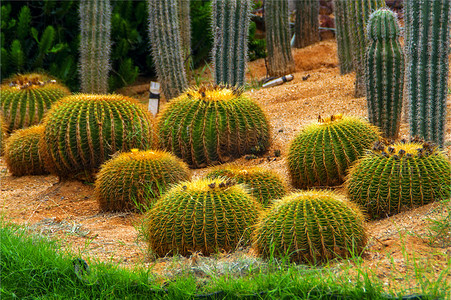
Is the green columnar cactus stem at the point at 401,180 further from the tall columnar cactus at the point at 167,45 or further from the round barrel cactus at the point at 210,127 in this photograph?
the tall columnar cactus at the point at 167,45

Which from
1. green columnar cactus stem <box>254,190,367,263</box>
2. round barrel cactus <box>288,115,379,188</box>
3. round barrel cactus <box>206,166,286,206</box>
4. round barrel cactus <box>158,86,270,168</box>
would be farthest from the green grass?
round barrel cactus <box>158,86,270,168</box>

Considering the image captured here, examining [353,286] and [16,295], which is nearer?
[353,286]

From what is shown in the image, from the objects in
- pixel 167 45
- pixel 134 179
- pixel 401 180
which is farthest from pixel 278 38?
pixel 401 180

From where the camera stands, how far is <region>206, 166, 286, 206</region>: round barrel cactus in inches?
174

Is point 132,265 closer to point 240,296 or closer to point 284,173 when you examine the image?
point 240,296

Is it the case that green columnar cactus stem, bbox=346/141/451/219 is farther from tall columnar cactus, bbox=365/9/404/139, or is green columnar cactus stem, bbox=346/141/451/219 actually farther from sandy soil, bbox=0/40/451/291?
tall columnar cactus, bbox=365/9/404/139

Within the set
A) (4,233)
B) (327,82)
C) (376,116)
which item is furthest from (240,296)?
(327,82)

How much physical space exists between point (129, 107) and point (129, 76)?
218 inches

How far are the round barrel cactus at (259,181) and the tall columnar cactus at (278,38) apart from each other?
639cm

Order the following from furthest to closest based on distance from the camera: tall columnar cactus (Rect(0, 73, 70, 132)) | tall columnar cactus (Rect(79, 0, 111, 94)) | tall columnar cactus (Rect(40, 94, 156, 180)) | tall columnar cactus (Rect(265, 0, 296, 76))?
tall columnar cactus (Rect(265, 0, 296, 76)) < tall columnar cactus (Rect(79, 0, 111, 94)) < tall columnar cactus (Rect(0, 73, 70, 132)) < tall columnar cactus (Rect(40, 94, 156, 180))

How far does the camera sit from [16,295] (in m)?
3.70

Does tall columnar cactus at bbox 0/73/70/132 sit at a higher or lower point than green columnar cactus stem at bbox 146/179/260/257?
higher

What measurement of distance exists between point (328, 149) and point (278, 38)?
19.6 feet

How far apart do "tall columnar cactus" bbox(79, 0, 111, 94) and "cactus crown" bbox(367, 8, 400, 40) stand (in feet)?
16.5
